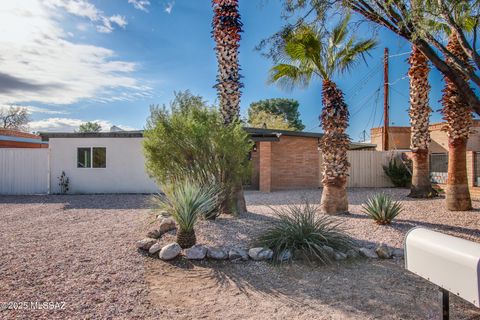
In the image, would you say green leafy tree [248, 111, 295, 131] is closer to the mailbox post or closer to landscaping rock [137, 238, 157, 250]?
landscaping rock [137, 238, 157, 250]

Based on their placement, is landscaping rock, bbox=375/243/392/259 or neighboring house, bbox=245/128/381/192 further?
neighboring house, bbox=245/128/381/192

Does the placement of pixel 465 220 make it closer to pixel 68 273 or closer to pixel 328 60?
pixel 328 60

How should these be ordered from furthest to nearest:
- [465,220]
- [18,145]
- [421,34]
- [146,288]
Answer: [18,145] → [465,220] → [421,34] → [146,288]

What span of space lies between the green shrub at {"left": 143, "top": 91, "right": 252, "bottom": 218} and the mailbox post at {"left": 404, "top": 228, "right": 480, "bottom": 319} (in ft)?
16.5

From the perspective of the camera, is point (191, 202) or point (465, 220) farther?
point (465, 220)

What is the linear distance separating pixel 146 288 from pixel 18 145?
83.2ft

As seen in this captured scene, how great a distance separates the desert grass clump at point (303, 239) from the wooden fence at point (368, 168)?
42.5 ft

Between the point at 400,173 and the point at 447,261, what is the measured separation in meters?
15.9

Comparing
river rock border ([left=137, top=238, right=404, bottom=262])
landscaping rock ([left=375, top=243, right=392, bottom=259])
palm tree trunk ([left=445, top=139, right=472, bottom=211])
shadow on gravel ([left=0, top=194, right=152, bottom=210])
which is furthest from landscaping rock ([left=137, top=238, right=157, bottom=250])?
palm tree trunk ([left=445, top=139, right=472, bottom=211])

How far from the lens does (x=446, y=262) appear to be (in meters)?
2.80

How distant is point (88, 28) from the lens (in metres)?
10.5

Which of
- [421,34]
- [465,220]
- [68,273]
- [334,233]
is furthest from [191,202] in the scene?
[465,220]

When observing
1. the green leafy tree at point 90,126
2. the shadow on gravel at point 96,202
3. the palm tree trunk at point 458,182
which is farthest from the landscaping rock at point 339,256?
the green leafy tree at point 90,126

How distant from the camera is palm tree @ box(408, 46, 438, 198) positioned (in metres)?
11.8
